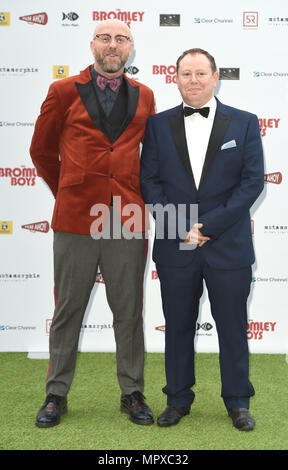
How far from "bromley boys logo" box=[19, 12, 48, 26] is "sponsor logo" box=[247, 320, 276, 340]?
2.51 metres

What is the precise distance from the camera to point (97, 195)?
97.9 inches

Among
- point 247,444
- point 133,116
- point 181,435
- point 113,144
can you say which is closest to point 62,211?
point 113,144

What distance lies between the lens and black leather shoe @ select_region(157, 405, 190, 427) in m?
2.50

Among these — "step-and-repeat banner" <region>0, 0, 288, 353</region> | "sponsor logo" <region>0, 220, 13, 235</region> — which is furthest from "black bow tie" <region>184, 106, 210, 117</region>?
"sponsor logo" <region>0, 220, 13, 235</region>

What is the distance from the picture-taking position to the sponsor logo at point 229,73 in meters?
3.61

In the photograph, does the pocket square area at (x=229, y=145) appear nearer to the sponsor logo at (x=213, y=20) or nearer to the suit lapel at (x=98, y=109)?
the suit lapel at (x=98, y=109)

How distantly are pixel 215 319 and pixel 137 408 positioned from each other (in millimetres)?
574

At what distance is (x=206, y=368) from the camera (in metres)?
3.47

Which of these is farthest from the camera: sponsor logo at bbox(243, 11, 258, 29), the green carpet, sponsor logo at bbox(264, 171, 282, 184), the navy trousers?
sponsor logo at bbox(264, 171, 282, 184)

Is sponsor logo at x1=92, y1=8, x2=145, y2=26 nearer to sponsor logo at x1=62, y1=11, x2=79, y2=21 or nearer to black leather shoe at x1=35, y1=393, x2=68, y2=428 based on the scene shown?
sponsor logo at x1=62, y1=11, x2=79, y2=21

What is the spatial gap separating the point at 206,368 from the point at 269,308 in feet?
2.18

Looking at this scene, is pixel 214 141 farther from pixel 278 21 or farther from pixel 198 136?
pixel 278 21

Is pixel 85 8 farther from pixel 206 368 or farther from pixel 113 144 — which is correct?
pixel 206 368

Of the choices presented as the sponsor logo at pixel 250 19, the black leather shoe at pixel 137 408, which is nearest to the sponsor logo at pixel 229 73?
the sponsor logo at pixel 250 19
